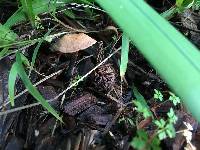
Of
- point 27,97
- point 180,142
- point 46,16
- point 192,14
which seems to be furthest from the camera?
point 192,14

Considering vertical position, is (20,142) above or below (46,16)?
below

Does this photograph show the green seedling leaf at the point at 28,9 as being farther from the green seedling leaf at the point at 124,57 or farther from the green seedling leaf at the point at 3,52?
the green seedling leaf at the point at 124,57

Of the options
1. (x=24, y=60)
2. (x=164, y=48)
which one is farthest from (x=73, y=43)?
(x=164, y=48)

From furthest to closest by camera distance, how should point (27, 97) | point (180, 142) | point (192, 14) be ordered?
1. point (192, 14)
2. point (27, 97)
3. point (180, 142)

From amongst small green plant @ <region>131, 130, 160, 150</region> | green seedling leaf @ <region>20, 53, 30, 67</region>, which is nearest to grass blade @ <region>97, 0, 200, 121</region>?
small green plant @ <region>131, 130, 160, 150</region>

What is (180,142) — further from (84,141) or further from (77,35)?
(77,35)

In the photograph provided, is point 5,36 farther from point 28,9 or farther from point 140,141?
point 140,141

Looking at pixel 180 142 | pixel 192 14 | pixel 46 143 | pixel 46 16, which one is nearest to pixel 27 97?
pixel 46 143

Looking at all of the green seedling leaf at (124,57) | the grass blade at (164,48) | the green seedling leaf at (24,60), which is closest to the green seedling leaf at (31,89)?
the green seedling leaf at (24,60)
